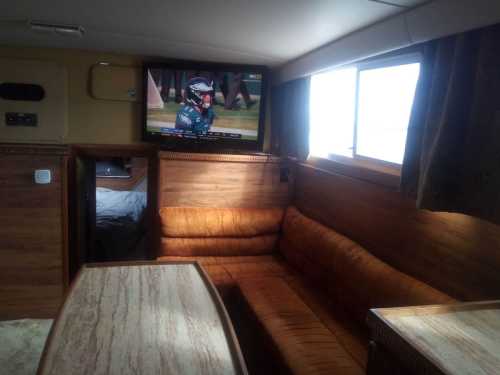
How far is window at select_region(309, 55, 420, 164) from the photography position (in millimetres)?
2260

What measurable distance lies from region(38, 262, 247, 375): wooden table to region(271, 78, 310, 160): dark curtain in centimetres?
158

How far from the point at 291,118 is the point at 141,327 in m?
2.24

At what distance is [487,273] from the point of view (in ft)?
5.41

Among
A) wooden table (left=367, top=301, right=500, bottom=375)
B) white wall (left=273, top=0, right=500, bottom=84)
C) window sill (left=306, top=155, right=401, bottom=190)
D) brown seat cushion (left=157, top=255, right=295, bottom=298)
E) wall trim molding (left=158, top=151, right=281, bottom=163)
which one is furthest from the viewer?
wall trim molding (left=158, top=151, right=281, bottom=163)

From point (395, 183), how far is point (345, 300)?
0.73 metres

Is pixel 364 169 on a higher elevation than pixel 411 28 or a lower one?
lower

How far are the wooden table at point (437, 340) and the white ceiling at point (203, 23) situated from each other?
119 centimetres

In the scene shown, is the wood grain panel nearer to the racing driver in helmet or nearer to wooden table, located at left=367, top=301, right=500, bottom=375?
the racing driver in helmet

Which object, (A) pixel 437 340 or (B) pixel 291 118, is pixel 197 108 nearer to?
(B) pixel 291 118

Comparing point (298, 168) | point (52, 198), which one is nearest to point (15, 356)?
point (52, 198)

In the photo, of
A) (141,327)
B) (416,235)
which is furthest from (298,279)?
(141,327)

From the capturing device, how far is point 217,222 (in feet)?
10.5

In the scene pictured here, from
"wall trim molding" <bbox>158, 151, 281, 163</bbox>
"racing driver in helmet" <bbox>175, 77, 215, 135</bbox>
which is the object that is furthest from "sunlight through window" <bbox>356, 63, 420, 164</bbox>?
"racing driver in helmet" <bbox>175, 77, 215, 135</bbox>

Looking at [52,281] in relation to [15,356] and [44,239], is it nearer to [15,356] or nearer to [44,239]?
[44,239]
